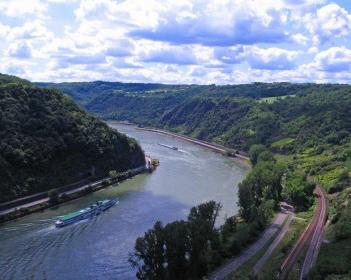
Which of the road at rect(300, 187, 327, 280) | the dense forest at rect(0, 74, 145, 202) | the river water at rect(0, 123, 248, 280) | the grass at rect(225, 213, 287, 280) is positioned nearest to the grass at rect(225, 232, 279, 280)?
the grass at rect(225, 213, 287, 280)

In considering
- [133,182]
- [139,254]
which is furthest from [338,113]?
[139,254]

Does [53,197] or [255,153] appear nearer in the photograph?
[53,197]

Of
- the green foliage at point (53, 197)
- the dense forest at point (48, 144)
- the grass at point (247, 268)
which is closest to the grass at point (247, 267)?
the grass at point (247, 268)

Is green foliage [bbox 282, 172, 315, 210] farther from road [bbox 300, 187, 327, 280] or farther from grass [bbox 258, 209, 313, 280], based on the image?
grass [bbox 258, 209, 313, 280]

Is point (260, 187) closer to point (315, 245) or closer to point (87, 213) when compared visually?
point (315, 245)

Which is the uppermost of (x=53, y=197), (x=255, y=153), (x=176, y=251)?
(x=176, y=251)

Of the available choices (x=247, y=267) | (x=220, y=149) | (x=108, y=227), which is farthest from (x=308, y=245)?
(x=220, y=149)

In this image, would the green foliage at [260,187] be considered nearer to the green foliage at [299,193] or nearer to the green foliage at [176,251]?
the green foliage at [299,193]
